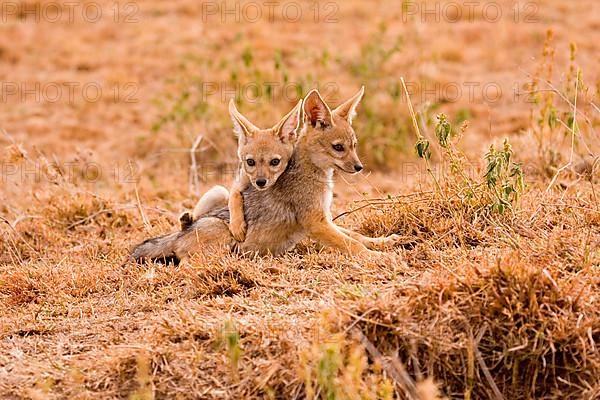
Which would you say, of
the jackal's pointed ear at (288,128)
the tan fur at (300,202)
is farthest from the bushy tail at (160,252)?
the jackal's pointed ear at (288,128)

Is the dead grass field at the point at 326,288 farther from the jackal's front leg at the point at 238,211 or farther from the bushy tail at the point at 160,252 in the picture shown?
the jackal's front leg at the point at 238,211

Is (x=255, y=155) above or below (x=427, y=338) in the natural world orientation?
above

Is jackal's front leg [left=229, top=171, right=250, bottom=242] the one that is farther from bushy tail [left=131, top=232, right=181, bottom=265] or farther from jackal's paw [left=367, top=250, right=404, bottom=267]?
jackal's paw [left=367, top=250, right=404, bottom=267]

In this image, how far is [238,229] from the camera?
656 cm

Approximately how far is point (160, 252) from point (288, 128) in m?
1.24

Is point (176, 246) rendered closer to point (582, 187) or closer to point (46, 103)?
point (582, 187)

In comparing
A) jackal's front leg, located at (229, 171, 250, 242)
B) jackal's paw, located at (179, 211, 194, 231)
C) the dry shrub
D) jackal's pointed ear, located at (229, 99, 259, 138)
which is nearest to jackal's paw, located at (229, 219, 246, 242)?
jackal's front leg, located at (229, 171, 250, 242)

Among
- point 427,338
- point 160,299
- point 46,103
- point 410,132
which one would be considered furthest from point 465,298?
point 46,103

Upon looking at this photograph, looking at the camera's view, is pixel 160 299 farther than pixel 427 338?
Yes

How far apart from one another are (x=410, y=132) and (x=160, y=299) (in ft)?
20.6

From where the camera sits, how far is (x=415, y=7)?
15430mm

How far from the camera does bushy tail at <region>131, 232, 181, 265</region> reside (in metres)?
6.66

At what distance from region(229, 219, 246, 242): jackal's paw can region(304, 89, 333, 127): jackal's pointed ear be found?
0.89m

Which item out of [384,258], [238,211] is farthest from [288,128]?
[384,258]
